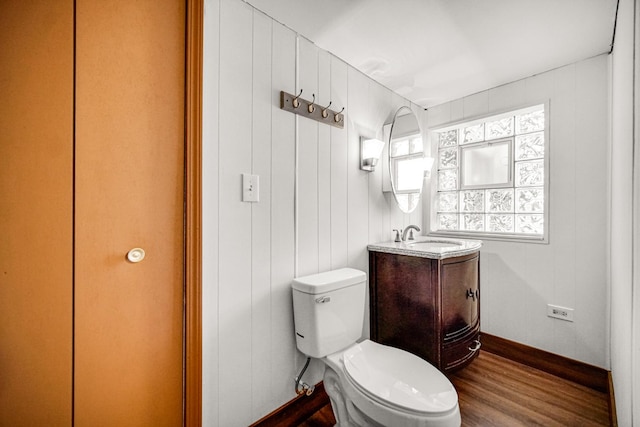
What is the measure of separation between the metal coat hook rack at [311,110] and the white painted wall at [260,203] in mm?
34

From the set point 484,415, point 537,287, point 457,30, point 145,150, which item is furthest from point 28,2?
point 537,287

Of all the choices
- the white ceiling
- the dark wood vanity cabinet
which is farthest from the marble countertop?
the white ceiling

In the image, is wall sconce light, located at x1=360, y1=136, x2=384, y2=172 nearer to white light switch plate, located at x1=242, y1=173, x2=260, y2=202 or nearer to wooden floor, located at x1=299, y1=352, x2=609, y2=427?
white light switch plate, located at x1=242, y1=173, x2=260, y2=202

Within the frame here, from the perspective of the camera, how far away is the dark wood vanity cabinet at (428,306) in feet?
5.16

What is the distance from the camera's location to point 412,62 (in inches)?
70.9

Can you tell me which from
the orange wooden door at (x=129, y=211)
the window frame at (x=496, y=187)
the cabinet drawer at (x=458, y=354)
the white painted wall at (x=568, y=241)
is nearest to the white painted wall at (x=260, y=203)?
the orange wooden door at (x=129, y=211)

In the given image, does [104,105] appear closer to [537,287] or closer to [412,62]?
[412,62]

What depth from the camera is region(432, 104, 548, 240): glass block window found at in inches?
80.0

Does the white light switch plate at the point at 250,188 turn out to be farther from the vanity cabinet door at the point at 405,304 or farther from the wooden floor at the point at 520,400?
the wooden floor at the point at 520,400

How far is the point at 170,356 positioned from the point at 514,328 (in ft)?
7.76

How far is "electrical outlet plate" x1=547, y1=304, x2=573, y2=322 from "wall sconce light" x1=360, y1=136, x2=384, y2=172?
1629 millimetres

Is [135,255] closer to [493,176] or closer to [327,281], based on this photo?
[327,281]

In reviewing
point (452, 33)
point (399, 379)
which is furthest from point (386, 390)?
point (452, 33)

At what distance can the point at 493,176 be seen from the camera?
2221mm
